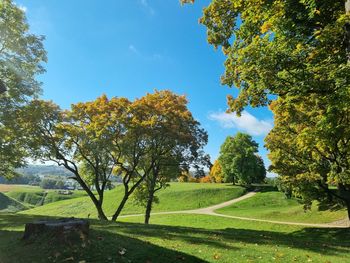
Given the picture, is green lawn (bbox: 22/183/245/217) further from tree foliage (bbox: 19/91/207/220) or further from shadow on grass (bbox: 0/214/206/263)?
shadow on grass (bbox: 0/214/206/263)

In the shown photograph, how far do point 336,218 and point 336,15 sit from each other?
34.2 m

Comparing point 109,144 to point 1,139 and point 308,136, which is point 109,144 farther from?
point 308,136

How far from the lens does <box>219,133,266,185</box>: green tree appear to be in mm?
72750

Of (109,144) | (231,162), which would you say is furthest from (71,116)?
(231,162)

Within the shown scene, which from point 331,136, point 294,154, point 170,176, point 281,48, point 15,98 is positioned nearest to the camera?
point 281,48

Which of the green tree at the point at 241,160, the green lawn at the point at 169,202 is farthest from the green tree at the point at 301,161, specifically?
the green tree at the point at 241,160

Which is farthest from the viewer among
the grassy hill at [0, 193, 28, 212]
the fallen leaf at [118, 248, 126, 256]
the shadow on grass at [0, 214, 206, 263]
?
the grassy hill at [0, 193, 28, 212]

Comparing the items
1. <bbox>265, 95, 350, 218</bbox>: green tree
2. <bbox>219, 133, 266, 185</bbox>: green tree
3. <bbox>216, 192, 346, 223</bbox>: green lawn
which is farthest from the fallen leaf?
<bbox>219, 133, 266, 185</bbox>: green tree

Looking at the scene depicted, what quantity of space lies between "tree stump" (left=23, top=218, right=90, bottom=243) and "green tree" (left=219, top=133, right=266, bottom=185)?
6585 cm

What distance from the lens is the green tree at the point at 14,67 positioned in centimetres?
2086

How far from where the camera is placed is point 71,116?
2739 cm

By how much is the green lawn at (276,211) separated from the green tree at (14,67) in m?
24.6

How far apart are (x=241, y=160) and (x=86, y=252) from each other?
220ft

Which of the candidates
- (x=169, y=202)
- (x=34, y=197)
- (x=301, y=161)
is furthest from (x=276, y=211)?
(x=34, y=197)
